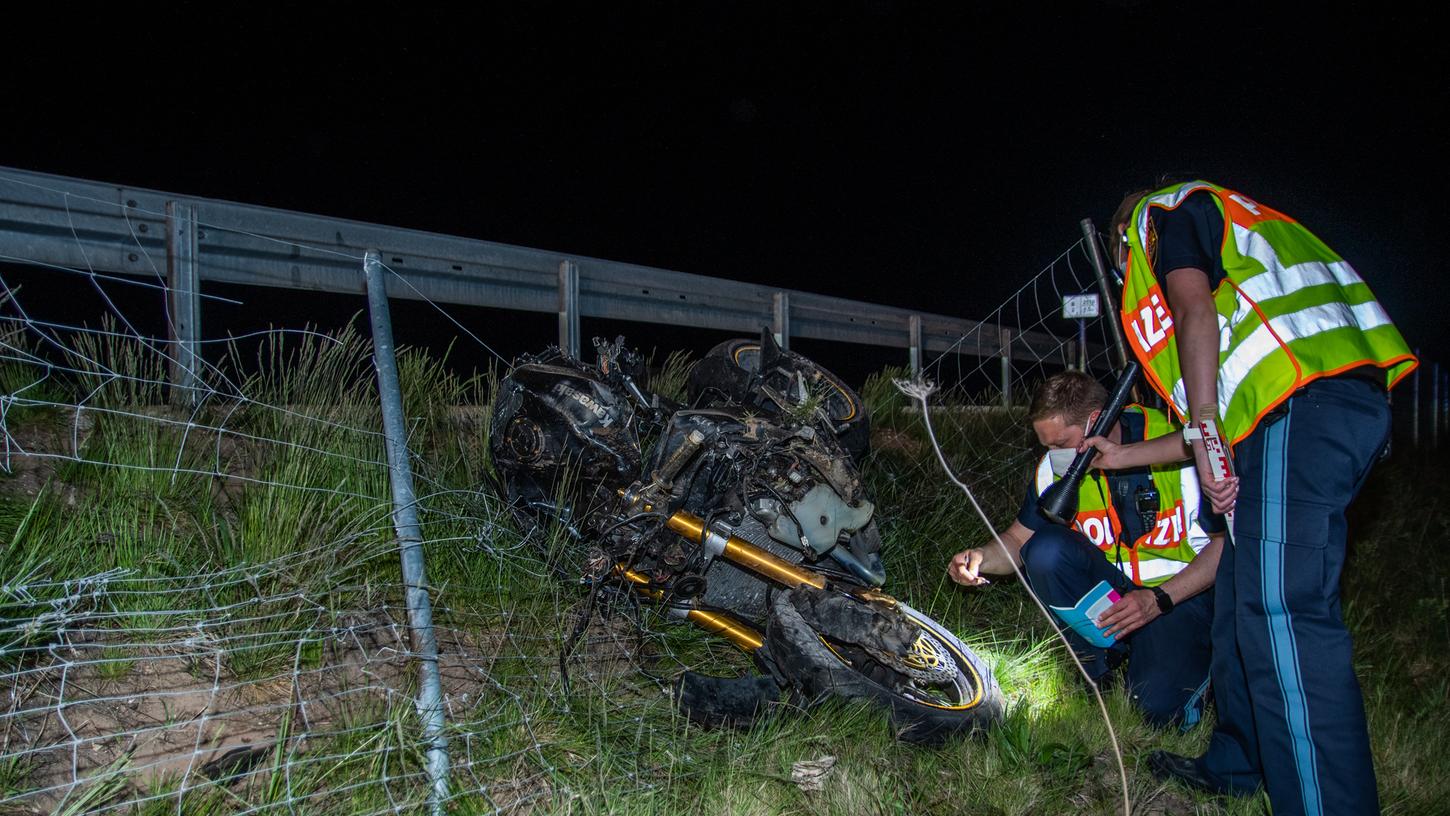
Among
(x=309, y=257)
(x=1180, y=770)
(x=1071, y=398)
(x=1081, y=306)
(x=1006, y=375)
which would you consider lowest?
(x=1180, y=770)

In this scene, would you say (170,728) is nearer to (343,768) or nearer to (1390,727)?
(343,768)

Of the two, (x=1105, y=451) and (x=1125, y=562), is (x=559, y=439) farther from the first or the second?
(x=1125, y=562)

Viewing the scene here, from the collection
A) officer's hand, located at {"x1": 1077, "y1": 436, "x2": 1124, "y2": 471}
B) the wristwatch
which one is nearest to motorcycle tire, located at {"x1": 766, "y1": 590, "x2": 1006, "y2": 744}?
the wristwatch

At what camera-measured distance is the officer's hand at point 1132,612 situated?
3875 millimetres

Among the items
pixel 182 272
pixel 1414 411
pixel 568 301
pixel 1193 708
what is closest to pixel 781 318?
pixel 568 301

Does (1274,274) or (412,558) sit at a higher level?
(1274,274)

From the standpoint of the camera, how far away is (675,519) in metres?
3.62

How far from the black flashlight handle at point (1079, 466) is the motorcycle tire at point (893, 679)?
668 millimetres

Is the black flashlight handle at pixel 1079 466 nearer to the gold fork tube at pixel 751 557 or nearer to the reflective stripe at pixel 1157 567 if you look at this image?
the reflective stripe at pixel 1157 567

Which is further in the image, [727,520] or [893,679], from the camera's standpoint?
[727,520]

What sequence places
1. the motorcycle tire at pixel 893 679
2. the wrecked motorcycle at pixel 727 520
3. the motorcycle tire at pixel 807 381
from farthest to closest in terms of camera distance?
the motorcycle tire at pixel 807 381
the wrecked motorcycle at pixel 727 520
the motorcycle tire at pixel 893 679

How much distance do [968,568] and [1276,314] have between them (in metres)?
1.46

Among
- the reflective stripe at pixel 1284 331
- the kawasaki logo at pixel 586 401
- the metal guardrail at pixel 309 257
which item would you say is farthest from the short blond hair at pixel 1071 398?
the metal guardrail at pixel 309 257

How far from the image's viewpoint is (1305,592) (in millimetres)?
2805
